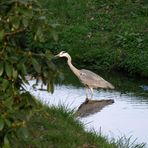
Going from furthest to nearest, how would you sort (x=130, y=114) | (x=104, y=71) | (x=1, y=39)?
(x=104, y=71)
(x=130, y=114)
(x=1, y=39)

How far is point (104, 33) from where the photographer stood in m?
18.3

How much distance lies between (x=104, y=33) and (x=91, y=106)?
6.96 meters

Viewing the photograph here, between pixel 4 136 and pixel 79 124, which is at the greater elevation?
pixel 4 136

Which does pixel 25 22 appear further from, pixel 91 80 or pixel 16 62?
pixel 91 80

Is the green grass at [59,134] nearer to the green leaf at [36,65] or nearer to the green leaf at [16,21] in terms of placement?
the green leaf at [36,65]

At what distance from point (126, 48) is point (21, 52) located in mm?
12375

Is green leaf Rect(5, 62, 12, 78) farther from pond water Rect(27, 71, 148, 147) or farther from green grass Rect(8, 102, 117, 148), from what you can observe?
pond water Rect(27, 71, 148, 147)

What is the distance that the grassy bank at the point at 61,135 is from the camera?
743cm

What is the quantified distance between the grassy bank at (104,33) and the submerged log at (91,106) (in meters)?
3.05

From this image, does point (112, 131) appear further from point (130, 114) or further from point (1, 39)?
point (1, 39)

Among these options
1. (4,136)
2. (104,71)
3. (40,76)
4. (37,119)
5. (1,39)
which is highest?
(1,39)

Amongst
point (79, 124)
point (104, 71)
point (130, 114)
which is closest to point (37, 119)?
point (79, 124)

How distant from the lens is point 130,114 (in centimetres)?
1110

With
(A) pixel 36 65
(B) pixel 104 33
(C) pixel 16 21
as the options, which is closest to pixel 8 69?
(A) pixel 36 65
